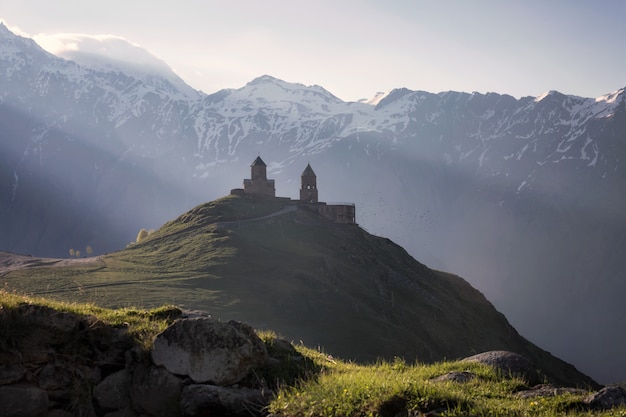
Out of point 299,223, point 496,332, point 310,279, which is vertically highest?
point 299,223

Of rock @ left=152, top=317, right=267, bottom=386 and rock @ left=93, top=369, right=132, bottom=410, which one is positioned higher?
rock @ left=152, top=317, right=267, bottom=386

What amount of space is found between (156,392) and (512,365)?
814cm

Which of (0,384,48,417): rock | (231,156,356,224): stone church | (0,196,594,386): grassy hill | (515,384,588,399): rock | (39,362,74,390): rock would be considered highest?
(231,156,356,224): stone church

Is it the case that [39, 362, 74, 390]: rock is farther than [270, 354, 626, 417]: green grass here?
Yes

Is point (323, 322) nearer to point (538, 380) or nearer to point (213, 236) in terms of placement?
point (213, 236)

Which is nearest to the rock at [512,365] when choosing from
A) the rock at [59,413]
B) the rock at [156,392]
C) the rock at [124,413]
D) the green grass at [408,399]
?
the green grass at [408,399]

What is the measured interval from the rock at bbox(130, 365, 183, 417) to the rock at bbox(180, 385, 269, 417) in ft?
1.07

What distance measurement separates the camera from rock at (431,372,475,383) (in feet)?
43.5

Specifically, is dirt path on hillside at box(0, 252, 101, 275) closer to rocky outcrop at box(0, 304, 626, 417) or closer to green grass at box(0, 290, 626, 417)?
green grass at box(0, 290, 626, 417)

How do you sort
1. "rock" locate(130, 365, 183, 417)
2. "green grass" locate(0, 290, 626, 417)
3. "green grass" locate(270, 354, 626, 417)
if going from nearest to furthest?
"green grass" locate(270, 354, 626, 417) → "green grass" locate(0, 290, 626, 417) → "rock" locate(130, 365, 183, 417)

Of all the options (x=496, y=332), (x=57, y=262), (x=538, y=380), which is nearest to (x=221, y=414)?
(x=538, y=380)

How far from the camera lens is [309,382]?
507 inches

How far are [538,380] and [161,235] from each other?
93.1 metres

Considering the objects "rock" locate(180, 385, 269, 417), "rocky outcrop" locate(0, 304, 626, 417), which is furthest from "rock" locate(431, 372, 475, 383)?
"rock" locate(180, 385, 269, 417)
